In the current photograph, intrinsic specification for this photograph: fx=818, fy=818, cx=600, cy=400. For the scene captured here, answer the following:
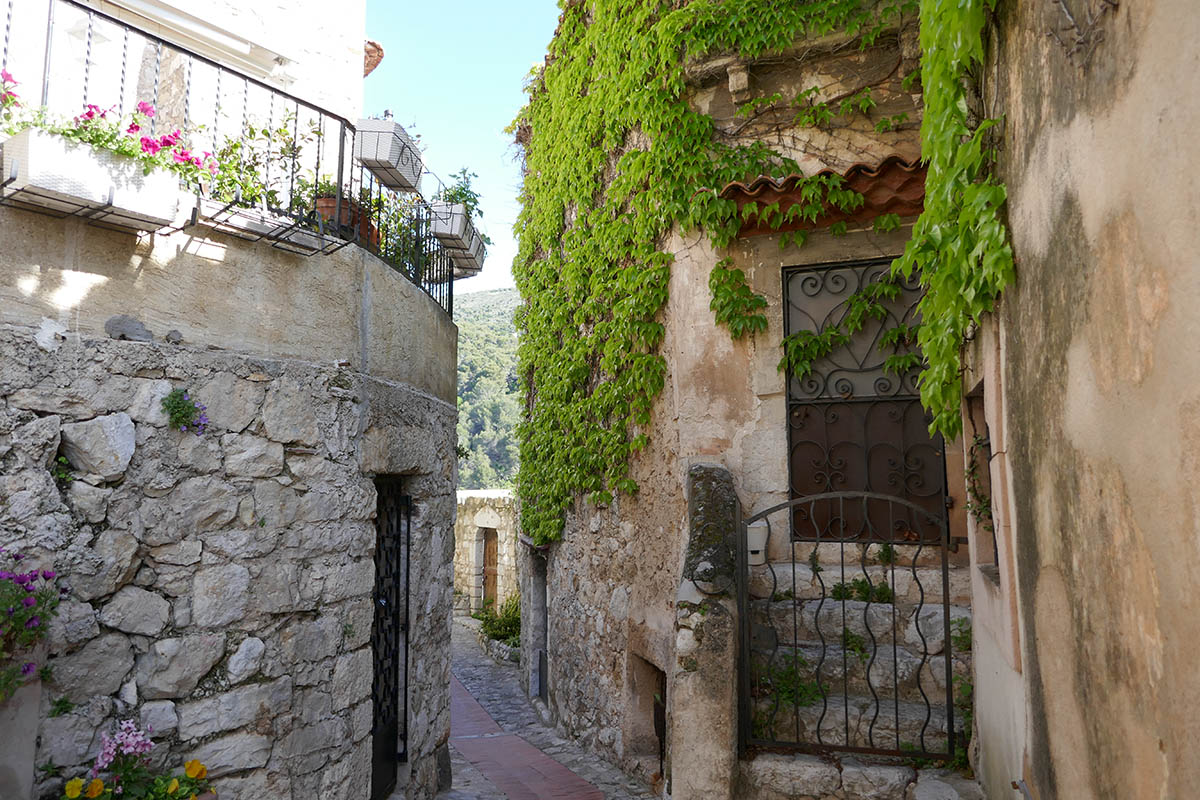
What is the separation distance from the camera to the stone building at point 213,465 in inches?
126

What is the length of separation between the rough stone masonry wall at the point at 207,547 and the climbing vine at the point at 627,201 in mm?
2389

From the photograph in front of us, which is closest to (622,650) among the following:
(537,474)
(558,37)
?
(537,474)

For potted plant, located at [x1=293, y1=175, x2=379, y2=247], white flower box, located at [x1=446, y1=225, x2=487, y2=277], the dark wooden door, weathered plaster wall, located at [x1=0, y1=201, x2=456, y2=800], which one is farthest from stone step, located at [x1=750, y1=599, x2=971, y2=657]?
the dark wooden door

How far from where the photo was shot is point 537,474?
9094mm

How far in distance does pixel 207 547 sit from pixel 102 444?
63 centimetres

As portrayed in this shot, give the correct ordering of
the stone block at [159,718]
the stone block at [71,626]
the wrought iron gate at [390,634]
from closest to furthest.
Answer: the stone block at [71,626], the stone block at [159,718], the wrought iron gate at [390,634]

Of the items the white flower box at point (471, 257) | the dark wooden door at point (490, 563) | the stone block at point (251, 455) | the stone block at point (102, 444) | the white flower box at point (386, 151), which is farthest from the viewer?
the dark wooden door at point (490, 563)

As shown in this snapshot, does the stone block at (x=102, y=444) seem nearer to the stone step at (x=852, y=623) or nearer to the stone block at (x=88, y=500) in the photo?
the stone block at (x=88, y=500)

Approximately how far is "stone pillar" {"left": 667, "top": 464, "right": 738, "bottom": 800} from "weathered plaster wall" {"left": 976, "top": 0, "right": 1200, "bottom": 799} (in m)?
1.53

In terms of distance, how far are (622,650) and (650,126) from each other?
4029 mm

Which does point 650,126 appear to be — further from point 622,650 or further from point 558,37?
Result: point 622,650

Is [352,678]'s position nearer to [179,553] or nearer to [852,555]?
[179,553]

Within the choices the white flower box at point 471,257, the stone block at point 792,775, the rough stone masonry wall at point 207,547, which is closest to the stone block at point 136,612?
the rough stone masonry wall at point 207,547

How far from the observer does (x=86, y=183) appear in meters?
3.19
